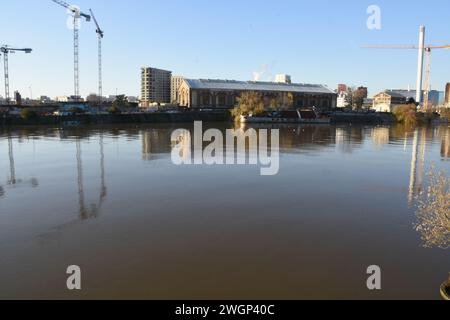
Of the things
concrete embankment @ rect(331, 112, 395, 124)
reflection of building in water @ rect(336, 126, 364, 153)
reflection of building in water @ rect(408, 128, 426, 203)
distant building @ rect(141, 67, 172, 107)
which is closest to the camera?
reflection of building in water @ rect(408, 128, 426, 203)

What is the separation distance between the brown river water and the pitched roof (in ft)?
206

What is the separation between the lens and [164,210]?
1113 centimetres

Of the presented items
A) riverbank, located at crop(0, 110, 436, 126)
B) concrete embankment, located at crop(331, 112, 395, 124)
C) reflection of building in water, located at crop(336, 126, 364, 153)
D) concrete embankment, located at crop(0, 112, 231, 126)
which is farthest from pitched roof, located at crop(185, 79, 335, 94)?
reflection of building in water, located at crop(336, 126, 364, 153)

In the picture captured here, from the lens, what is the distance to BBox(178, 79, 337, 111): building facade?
7700cm

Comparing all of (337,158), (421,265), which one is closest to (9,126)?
(337,158)

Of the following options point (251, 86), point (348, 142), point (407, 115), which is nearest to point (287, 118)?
point (407, 115)

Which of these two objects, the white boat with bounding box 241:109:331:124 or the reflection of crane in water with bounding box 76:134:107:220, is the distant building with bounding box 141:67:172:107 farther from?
the reflection of crane in water with bounding box 76:134:107:220

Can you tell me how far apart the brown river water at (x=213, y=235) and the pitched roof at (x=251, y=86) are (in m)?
62.9

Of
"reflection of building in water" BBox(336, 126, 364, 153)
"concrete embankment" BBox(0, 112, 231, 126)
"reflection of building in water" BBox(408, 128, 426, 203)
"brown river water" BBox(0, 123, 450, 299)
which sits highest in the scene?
"concrete embankment" BBox(0, 112, 231, 126)

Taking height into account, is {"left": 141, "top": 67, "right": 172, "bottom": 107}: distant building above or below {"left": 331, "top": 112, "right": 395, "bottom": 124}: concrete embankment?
above

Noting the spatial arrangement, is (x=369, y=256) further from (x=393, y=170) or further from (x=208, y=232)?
(x=393, y=170)

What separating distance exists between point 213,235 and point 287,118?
56.5 m

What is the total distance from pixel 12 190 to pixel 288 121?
5329cm
